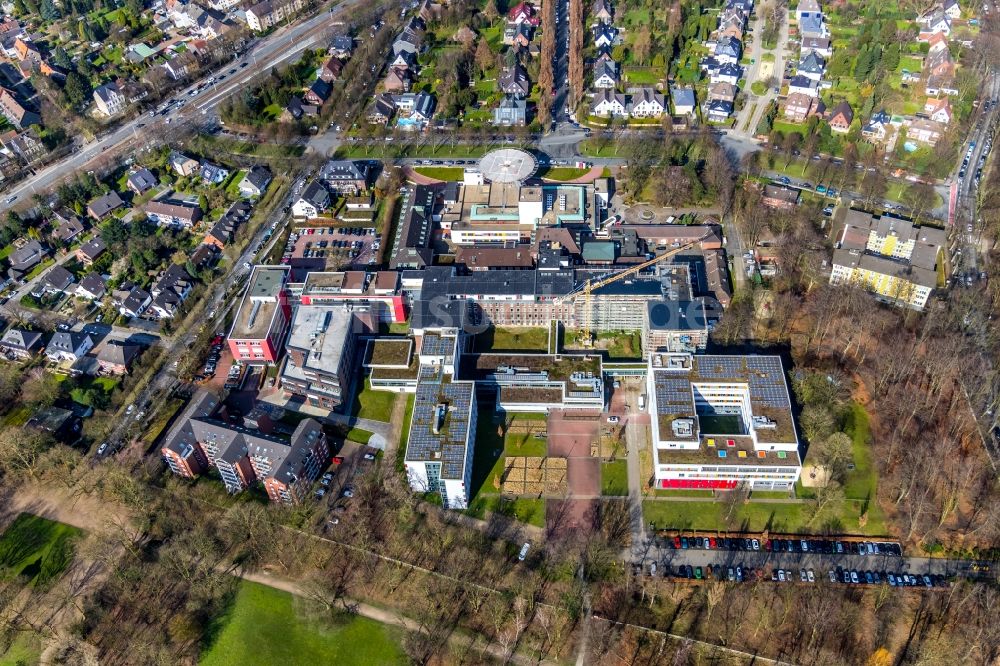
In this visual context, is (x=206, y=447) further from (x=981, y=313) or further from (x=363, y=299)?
(x=981, y=313)

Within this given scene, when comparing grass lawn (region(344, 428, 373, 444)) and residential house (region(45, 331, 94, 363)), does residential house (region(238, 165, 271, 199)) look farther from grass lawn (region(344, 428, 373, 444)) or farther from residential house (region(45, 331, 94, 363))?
grass lawn (region(344, 428, 373, 444))

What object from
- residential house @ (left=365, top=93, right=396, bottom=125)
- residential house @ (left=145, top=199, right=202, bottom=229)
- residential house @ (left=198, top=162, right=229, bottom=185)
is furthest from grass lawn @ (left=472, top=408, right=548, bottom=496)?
residential house @ (left=365, top=93, right=396, bottom=125)

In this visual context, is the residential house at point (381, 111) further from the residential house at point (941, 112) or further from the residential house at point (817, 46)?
the residential house at point (941, 112)

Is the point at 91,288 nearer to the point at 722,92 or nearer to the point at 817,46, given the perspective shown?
the point at 722,92

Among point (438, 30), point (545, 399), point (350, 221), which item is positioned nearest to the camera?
point (545, 399)

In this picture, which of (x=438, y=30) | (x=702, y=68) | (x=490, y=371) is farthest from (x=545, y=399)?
(x=438, y=30)

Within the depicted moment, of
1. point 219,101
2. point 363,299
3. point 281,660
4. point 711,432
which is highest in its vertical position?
point 219,101

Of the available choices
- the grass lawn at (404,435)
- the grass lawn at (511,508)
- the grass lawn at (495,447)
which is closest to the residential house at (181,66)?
the grass lawn at (404,435)

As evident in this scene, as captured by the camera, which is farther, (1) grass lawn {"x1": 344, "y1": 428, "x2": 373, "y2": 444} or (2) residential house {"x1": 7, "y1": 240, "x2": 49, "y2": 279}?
(2) residential house {"x1": 7, "y1": 240, "x2": 49, "y2": 279}
